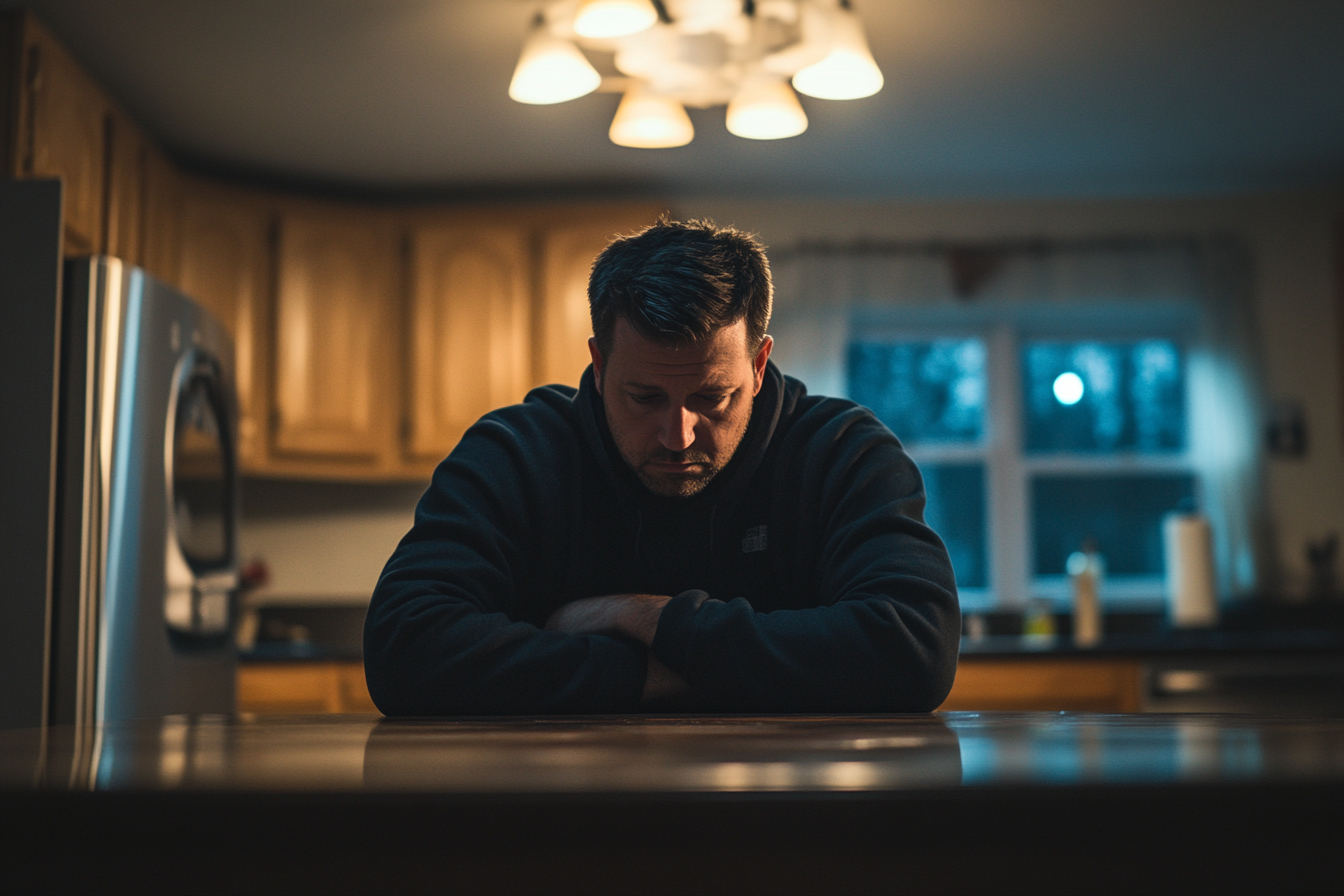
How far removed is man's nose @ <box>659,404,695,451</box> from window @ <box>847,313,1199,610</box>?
9.26 ft

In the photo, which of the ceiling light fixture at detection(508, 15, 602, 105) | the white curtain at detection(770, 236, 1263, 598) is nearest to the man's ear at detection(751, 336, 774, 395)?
the ceiling light fixture at detection(508, 15, 602, 105)

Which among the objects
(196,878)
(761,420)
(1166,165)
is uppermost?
(1166,165)

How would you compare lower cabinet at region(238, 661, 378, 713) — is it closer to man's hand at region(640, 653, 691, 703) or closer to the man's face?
the man's face

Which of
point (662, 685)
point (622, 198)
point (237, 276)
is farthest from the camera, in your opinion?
point (622, 198)

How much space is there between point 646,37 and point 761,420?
4.65 ft

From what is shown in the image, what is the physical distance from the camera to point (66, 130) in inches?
110

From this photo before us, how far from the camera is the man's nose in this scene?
1.30 metres

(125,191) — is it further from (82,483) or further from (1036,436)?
(1036,436)

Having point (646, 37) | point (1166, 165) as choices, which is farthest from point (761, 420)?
point (1166, 165)

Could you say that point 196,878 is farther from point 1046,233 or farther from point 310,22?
point 1046,233

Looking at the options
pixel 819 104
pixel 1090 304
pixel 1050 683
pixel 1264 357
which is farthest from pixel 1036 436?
pixel 819 104

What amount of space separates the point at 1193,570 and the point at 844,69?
7.55 ft

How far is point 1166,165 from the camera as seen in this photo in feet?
12.1

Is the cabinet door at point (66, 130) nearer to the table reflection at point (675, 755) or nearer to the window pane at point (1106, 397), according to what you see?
the table reflection at point (675, 755)
